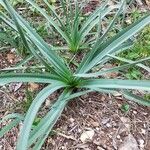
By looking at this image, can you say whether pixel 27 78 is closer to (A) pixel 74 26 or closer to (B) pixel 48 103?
(B) pixel 48 103

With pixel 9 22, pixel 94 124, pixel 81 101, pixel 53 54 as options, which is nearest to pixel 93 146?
pixel 94 124

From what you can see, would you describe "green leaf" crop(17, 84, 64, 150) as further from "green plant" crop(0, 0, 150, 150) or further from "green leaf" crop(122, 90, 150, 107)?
"green leaf" crop(122, 90, 150, 107)

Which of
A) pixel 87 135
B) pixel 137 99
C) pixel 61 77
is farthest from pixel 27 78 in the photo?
pixel 137 99

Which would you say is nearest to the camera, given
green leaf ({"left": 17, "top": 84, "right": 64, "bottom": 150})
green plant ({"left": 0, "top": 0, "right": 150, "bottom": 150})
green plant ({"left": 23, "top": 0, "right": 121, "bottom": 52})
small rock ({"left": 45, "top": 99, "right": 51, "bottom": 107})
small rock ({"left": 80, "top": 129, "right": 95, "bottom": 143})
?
green leaf ({"left": 17, "top": 84, "right": 64, "bottom": 150})

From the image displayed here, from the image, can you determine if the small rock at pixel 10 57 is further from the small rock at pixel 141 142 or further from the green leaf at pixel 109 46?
the small rock at pixel 141 142

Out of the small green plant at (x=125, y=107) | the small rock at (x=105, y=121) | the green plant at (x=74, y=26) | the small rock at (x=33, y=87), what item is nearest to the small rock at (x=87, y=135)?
the small rock at (x=105, y=121)

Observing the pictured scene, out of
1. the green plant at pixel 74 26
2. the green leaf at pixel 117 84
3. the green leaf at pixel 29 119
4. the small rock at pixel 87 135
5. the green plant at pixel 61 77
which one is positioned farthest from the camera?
the green plant at pixel 74 26

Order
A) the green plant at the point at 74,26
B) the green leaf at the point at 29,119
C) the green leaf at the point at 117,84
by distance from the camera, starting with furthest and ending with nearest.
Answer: the green plant at the point at 74,26 → the green leaf at the point at 117,84 → the green leaf at the point at 29,119

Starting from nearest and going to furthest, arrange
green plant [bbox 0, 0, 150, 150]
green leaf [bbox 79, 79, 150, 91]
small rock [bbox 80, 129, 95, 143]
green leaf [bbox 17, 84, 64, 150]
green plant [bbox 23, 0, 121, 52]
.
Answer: green leaf [bbox 17, 84, 64, 150] < green leaf [bbox 79, 79, 150, 91] < green plant [bbox 0, 0, 150, 150] < small rock [bbox 80, 129, 95, 143] < green plant [bbox 23, 0, 121, 52]

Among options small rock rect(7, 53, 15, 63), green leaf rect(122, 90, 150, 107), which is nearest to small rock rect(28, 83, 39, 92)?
small rock rect(7, 53, 15, 63)
